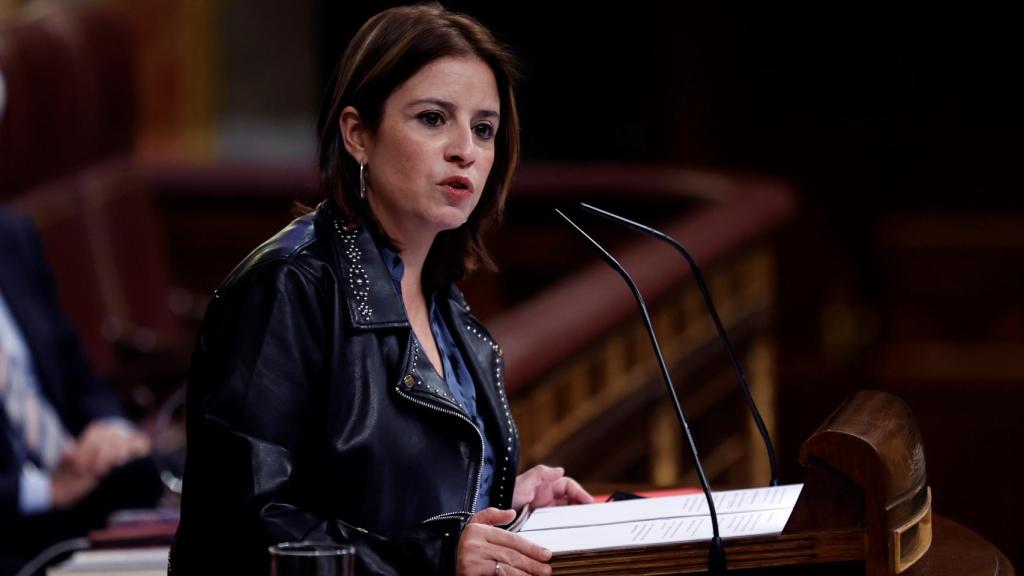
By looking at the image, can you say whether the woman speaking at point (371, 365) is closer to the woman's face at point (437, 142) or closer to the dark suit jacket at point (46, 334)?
the woman's face at point (437, 142)

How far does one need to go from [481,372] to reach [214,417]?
378mm

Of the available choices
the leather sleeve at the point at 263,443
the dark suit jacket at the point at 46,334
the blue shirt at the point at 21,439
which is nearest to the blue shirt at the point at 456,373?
the leather sleeve at the point at 263,443

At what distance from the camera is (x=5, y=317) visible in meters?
3.13

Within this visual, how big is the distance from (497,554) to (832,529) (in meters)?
0.29

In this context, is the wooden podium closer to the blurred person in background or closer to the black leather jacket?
the black leather jacket

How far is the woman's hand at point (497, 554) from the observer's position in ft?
4.29

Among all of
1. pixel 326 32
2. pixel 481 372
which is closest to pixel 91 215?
pixel 481 372

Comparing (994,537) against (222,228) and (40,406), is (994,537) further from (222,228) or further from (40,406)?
(40,406)

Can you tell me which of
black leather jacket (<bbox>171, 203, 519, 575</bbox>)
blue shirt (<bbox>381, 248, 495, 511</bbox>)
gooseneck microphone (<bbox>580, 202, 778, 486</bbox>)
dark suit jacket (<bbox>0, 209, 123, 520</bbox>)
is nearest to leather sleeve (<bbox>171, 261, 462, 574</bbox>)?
black leather jacket (<bbox>171, 203, 519, 575</bbox>)

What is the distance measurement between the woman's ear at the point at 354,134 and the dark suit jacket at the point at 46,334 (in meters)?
1.74

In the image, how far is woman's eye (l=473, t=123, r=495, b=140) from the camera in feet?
5.01

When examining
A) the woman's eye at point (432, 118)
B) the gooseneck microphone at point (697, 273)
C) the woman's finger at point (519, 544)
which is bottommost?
the woman's finger at point (519, 544)

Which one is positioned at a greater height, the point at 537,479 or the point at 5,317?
the point at 537,479

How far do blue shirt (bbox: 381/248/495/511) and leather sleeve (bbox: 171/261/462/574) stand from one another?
0.13 meters
